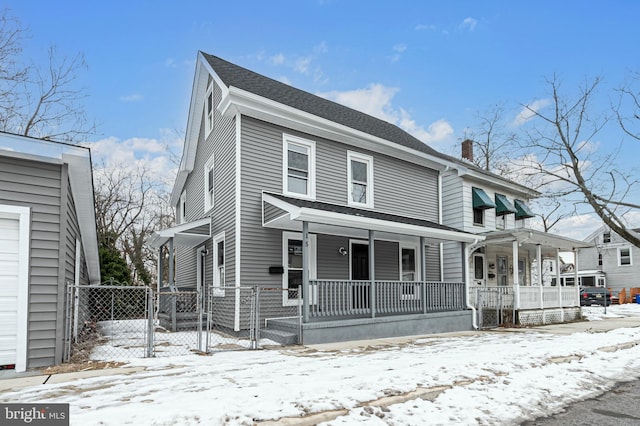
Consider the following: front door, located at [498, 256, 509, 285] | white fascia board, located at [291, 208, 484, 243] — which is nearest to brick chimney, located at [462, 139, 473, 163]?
front door, located at [498, 256, 509, 285]

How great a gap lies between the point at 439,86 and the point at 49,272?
→ 17.2 metres

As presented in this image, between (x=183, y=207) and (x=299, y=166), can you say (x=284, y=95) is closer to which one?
(x=299, y=166)

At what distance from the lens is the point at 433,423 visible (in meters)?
3.99

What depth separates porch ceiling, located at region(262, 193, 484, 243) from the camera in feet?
29.8

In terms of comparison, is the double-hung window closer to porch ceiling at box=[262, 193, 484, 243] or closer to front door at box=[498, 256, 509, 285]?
porch ceiling at box=[262, 193, 484, 243]

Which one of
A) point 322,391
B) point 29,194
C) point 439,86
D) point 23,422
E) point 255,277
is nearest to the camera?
point 23,422

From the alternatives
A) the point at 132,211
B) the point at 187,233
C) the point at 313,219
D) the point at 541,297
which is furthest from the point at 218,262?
the point at 132,211

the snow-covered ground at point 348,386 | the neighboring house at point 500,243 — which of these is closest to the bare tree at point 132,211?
the neighboring house at point 500,243

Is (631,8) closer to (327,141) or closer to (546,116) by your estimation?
(546,116)

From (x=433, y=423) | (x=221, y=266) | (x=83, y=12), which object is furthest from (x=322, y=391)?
(x=83, y=12)

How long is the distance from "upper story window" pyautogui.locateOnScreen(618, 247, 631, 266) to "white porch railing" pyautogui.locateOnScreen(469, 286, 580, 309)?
21.5 metres

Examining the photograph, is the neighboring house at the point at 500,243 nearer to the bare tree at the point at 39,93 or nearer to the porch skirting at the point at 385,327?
the porch skirting at the point at 385,327

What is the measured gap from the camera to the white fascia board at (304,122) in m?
9.93

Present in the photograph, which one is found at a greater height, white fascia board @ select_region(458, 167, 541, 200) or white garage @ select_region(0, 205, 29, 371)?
white fascia board @ select_region(458, 167, 541, 200)
